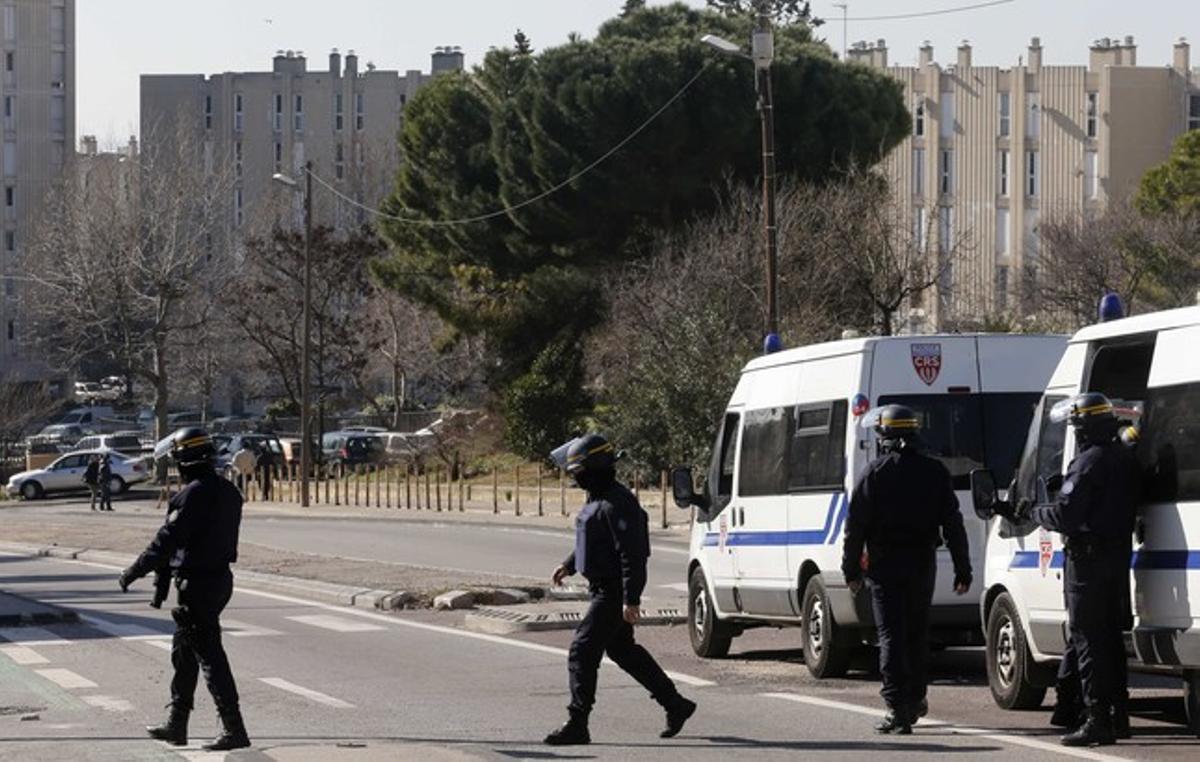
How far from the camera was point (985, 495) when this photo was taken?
13.0m

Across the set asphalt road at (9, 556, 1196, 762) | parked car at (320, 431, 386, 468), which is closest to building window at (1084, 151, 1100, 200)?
parked car at (320, 431, 386, 468)

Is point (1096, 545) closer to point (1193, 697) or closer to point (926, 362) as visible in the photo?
point (1193, 697)

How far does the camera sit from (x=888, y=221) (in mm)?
51125

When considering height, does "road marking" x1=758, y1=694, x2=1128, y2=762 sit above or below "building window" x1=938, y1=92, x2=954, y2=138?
below

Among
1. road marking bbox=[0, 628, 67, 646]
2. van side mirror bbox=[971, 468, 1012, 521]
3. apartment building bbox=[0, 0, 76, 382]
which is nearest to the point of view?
van side mirror bbox=[971, 468, 1012, 521]

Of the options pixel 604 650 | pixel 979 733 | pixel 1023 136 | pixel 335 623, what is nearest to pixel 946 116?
pixel 1023 136

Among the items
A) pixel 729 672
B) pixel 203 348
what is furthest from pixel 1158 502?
pixel 203 348

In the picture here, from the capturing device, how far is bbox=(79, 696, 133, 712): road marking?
14.5 metres

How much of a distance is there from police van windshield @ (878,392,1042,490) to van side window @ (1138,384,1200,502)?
360 cm

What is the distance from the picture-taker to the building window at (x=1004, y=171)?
92438 mm

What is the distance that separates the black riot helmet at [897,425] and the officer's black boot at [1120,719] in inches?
71.4

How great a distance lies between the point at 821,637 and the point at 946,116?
3157 inches

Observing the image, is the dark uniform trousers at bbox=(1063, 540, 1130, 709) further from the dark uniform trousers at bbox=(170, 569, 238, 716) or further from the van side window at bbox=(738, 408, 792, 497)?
the van side window at bbox=(738, 408, 792, 497)

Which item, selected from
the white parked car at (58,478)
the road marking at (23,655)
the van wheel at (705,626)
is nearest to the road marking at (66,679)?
the road marking at (23,655)
